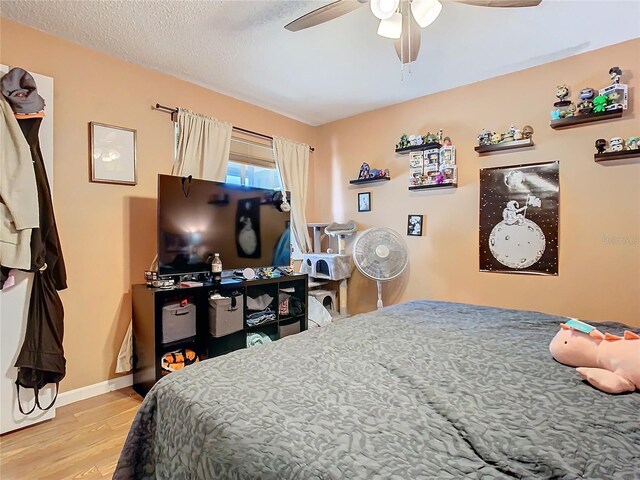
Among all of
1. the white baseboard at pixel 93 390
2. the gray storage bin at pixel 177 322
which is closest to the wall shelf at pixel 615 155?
the gray storage bin at pixel 177 322

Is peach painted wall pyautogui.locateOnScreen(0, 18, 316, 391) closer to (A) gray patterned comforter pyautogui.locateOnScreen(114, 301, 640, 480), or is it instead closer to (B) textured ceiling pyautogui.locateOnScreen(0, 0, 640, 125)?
(B) textured ceiling pyautogui.locateOnScreen(0, 0, 640, 125)

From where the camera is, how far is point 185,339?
7.95ft

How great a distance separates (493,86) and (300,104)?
179 cm

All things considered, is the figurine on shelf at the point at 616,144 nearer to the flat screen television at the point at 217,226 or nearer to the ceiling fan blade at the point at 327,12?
the ceiling fan blade at the point at 327,12

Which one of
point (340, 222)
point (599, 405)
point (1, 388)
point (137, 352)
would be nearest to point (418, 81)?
point (340, 222)

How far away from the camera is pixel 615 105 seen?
2234 mm

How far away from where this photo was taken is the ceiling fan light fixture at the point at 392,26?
1.71 m

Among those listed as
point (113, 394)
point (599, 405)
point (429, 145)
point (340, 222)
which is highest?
point (429, 145)

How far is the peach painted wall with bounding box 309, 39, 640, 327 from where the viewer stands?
230 centimetres

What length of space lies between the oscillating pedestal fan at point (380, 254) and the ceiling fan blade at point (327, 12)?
5.54 feet

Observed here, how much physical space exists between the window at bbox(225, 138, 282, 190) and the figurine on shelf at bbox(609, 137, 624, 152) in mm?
2776

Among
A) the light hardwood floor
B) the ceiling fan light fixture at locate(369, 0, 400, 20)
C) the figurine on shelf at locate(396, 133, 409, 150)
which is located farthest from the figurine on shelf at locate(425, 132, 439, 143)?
the light hardwood floor

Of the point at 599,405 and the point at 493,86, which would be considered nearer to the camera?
the point at 599,405

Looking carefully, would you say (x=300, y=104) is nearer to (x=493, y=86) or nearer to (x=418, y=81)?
(x=418, y=81)
